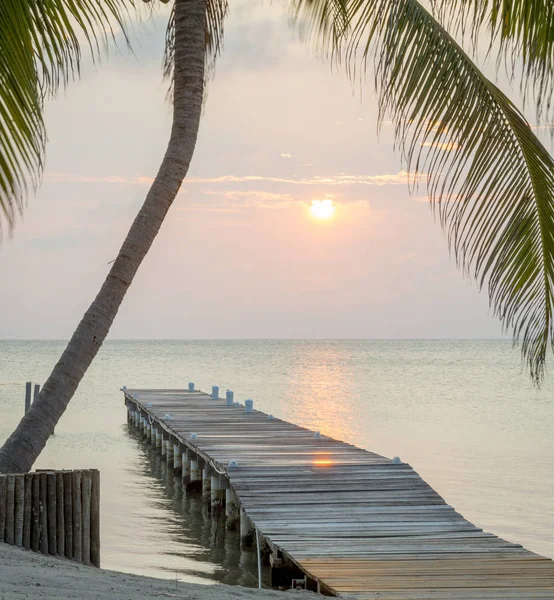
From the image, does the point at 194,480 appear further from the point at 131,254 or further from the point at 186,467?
the point at 131,254

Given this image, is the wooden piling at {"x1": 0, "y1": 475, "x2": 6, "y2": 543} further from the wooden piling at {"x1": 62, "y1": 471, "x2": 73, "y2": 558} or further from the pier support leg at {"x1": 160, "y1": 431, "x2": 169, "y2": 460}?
the pier support leg at {"x1": 160, "y1": 431, "x2": 169, "y2": 460}

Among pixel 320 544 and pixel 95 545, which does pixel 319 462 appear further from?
pixel 95 545

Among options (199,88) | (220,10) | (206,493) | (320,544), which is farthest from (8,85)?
(206,493)

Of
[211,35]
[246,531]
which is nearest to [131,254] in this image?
[211,35]

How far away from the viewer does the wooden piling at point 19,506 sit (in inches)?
292

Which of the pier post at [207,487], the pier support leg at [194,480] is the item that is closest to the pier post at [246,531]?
the pier post at [207,487]

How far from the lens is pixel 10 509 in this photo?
7414 mm

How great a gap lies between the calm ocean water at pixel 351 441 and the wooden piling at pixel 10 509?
18.1 ft

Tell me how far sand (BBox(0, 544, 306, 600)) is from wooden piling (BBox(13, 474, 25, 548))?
25 centimetres

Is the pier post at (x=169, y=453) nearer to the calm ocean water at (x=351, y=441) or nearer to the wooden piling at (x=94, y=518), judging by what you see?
the calm ocean water at (x=351, y=441)

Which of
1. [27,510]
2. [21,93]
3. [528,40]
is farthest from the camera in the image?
[27,510]

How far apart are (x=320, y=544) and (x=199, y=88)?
4.67 meters

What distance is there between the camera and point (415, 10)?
6.48 metres

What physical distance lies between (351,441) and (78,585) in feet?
83.9
